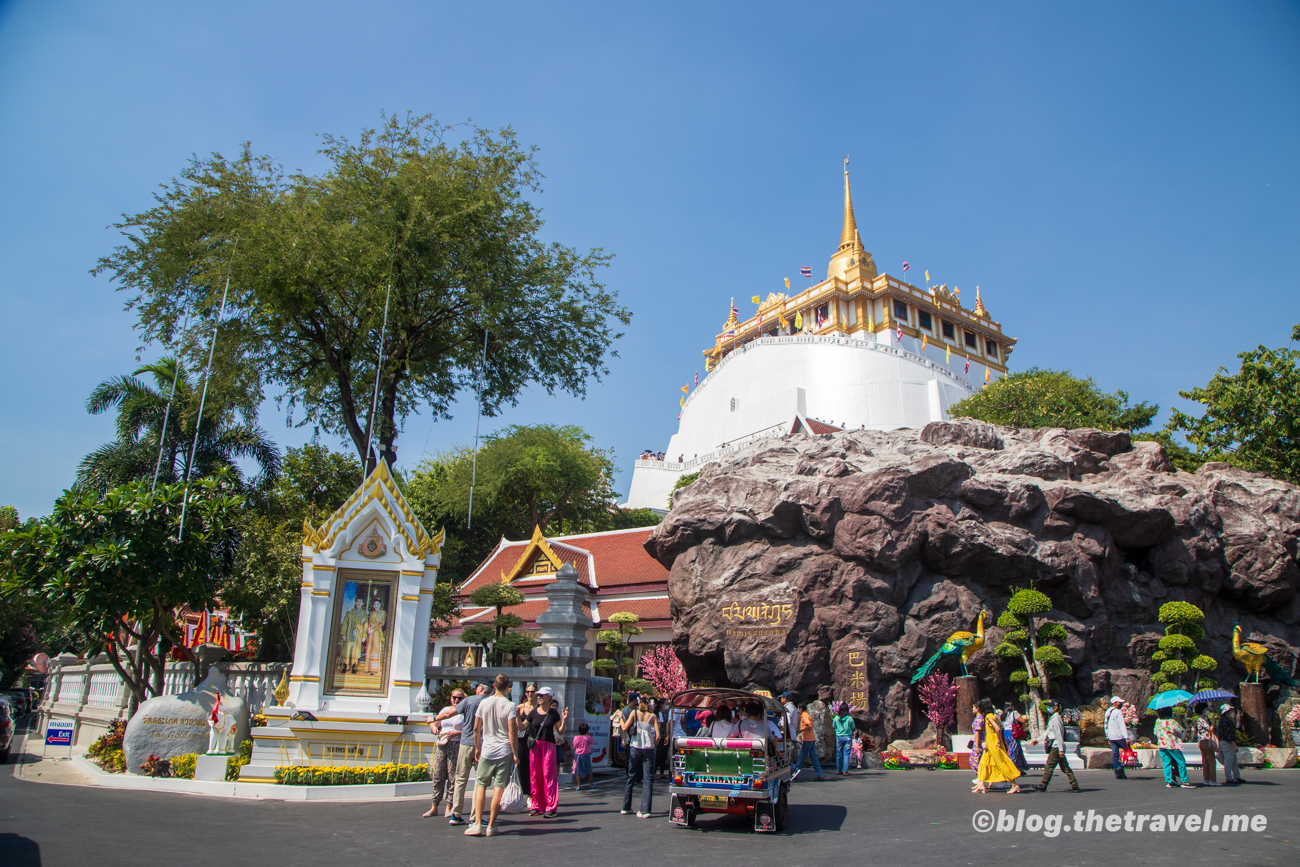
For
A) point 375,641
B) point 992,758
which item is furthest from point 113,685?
point 992,758

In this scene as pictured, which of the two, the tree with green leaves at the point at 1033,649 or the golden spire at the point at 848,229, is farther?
the golden spire at the point at 848,229

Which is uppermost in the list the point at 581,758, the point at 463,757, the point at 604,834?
the point at 463,757

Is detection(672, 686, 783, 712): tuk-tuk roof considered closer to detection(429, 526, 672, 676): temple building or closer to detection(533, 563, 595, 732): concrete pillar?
detection(533, 563, 595, 732): concrete pillar

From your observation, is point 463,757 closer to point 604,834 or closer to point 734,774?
point 604,834

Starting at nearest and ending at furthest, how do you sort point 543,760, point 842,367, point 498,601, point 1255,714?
point 543,760 → point 1255,714 → point 498,601 → point 842,367

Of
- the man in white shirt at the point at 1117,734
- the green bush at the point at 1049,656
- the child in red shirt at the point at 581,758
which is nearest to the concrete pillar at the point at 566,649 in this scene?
the child in red shirt at the point at 581,758

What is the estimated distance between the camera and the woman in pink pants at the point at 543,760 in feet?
29.0

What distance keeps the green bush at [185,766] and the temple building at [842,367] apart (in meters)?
36.9

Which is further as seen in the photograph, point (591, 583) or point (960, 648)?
point (591, 583)

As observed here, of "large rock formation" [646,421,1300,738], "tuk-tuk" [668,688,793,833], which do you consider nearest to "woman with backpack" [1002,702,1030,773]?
"large rock formation" [646,421,1300,738]

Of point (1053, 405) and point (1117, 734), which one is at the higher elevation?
point (1053, 405)

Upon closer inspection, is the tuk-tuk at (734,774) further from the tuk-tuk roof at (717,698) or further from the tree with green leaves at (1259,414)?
the tree with green leaves at (1259,414)

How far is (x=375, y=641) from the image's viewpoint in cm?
1190

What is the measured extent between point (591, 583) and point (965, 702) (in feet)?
41.6
